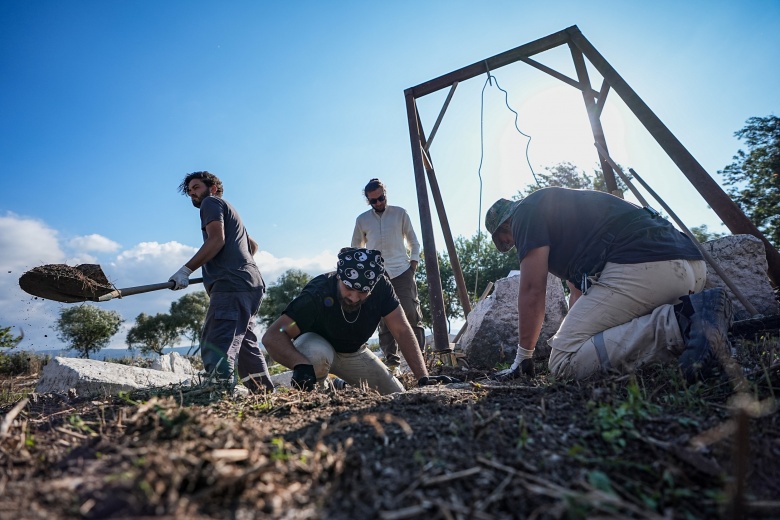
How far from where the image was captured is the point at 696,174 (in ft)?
14.0

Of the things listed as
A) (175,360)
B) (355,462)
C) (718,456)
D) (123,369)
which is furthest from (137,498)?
(175,360)

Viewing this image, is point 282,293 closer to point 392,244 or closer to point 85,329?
point 85,329

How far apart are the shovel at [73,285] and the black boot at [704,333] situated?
149 inches

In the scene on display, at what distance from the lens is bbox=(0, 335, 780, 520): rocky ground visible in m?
0.93

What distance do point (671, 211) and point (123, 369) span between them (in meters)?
6.61

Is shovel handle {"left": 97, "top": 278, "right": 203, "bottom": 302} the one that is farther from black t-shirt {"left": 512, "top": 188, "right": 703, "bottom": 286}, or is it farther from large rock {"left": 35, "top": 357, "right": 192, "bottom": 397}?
black t-shirt {"left": 512, "top": 188, "right": 703, "bottom": 286}

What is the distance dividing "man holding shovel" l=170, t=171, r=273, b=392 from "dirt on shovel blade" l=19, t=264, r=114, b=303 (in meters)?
0.58

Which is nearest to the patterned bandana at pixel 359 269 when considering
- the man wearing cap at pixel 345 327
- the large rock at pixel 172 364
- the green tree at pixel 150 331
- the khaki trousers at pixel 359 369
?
the man wearing cap at pixel 345 327

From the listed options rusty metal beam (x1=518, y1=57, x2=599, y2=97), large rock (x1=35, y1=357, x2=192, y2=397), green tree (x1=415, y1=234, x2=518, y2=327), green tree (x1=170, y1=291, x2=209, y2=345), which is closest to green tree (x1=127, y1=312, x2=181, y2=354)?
green tree (x1=170, y1=291, x2=209, y2=345)

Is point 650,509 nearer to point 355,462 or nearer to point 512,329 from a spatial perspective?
point 355,462

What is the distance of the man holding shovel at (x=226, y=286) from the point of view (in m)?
3.27

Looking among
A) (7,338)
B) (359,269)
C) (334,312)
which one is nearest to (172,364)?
(7,338)

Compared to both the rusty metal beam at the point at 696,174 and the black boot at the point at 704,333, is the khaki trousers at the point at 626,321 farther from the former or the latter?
the rusty metal beam at the point at 696,174

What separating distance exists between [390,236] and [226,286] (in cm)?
252
